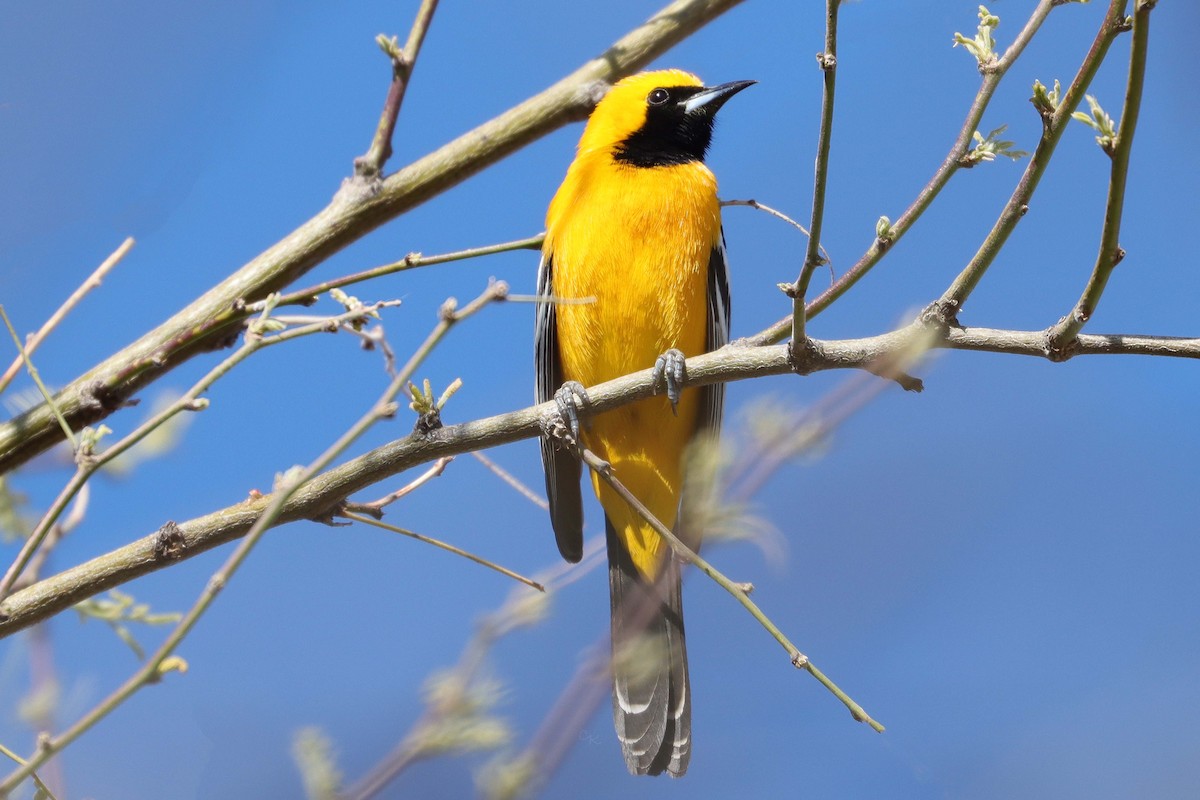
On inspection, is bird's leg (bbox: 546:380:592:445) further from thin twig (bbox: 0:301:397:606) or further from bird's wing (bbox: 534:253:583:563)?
bird's wing (bbox: 534:253:583:563)

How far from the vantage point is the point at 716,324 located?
9.66ft

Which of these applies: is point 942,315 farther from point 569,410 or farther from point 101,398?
point 101,398

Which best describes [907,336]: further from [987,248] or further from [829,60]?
[829,60]

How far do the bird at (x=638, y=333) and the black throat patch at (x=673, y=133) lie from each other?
1 cm

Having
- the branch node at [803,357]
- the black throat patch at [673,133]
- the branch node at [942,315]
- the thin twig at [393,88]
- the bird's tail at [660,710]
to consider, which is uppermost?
the black throat patch at [673,133]

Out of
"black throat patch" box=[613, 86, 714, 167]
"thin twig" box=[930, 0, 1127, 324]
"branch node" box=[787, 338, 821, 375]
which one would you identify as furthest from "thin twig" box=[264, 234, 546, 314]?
"black throat patch" box=[613, 86, 714, 167]

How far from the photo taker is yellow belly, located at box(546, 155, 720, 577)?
2.79 meters

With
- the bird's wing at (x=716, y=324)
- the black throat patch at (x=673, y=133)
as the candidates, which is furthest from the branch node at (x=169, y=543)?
the black throat patch at (x=673, y=133)

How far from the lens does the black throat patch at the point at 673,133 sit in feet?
10.5

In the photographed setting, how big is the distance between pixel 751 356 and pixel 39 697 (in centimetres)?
104

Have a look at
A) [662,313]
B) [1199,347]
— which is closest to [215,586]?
[1199,347]

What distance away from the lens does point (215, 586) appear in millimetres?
991

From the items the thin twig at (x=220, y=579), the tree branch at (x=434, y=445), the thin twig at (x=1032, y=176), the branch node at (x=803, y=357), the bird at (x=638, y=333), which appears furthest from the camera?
the bird at (x=638, y=333)

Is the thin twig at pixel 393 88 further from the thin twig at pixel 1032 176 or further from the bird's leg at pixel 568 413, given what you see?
the thin twig at pixel 1032 176
